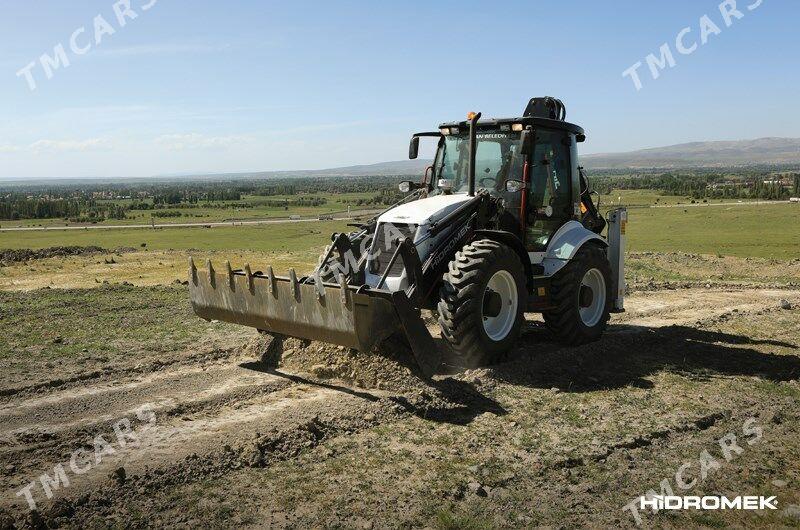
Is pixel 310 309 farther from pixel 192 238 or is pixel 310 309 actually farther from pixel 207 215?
pixel 207 215

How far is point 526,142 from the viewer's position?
873 centimetres

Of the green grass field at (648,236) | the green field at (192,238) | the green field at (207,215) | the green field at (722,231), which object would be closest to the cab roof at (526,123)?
the green grass field at (648,236)

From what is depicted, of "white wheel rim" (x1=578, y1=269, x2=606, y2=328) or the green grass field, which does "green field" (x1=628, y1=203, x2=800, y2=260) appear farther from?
"white wheel rim" (x1=578, y1=269, x2=606, y2=328)

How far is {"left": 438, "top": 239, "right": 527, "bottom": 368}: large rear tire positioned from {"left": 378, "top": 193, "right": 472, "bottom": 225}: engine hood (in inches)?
25.5

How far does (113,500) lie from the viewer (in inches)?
212

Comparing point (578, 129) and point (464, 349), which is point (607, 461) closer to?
point (464, 349)

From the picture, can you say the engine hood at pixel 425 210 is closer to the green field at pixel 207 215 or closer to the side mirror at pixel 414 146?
the side mirror at pixel 414 146

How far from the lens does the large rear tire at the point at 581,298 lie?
386 inches

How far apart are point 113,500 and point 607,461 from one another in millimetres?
4141

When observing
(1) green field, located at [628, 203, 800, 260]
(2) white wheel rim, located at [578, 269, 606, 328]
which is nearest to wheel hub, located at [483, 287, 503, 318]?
(2) white wheel rim, located at [578, 269, 606, 328]

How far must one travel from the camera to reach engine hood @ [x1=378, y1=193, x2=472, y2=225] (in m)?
8.85

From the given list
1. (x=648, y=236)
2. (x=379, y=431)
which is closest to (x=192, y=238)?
(x=648, y=236)

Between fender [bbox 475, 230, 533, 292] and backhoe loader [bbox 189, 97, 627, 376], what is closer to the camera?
backhoe loader [bbox 189, 97, 627, 376]

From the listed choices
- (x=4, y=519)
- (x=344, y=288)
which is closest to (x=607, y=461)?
(x=344, y=288)
